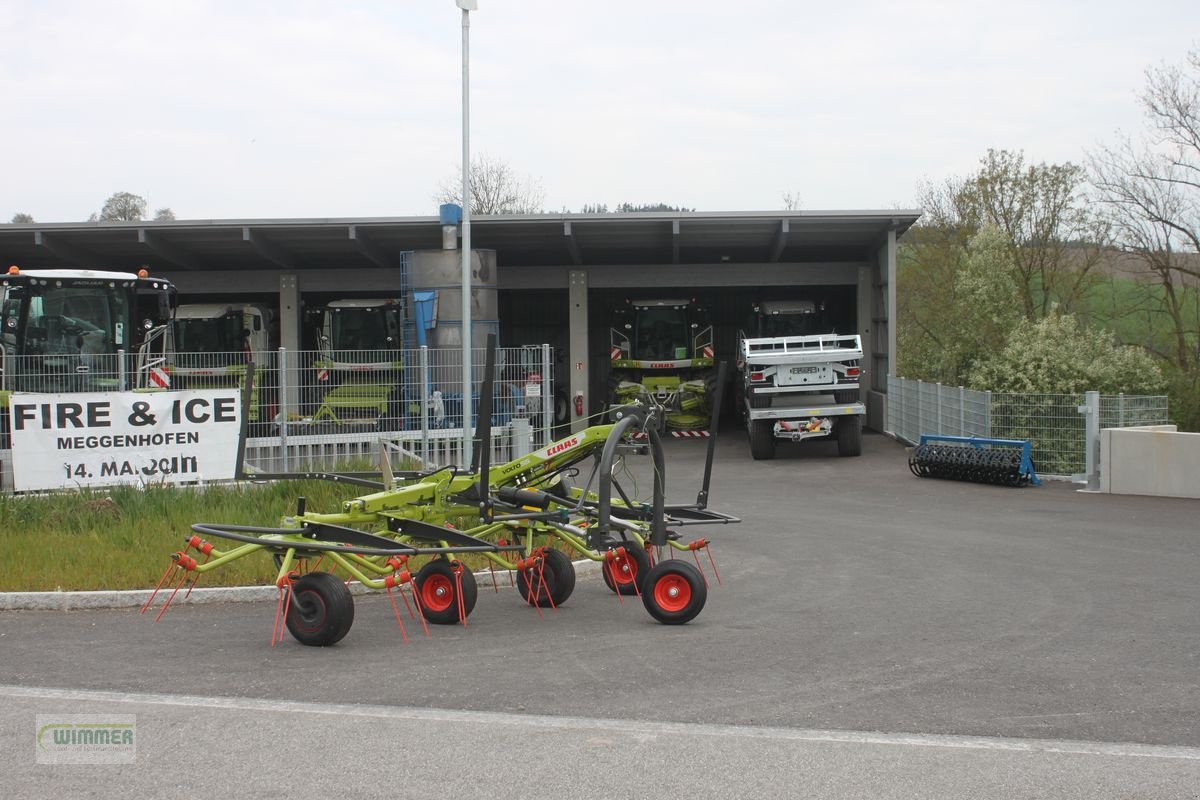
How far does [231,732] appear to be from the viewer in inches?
235

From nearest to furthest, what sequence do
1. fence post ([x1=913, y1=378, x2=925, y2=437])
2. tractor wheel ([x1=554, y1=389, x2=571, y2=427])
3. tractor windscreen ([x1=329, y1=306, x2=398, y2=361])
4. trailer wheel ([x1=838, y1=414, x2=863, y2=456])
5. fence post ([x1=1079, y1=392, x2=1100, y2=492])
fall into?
fence post ([x1=1079, y1=392, x2=1100, y2=492]), trailer wheel ([x1=838, y1=414, x2=863, y2=456]), fence post ([x1=913, y1=378, x2=925, y2=437]), tractor windscreen ([x1=329, y1=306, x2=398, y2=361]), tractor wheel ([x1=554, y1=389, x2=571, y2=427])

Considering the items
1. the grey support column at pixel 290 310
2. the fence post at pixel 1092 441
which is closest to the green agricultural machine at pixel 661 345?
the grey support column at pixel 290 310

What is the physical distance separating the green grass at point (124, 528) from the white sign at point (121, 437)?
1.33 meters

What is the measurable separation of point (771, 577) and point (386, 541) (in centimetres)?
387

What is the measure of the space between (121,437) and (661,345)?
686 inches

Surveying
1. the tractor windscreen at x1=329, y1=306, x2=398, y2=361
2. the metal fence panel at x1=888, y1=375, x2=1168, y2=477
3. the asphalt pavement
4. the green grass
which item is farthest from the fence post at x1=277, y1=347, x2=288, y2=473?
the tractor windscreen at x1=329, y1=306, x2=398, y2=361

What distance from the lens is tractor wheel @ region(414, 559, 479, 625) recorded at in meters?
8.55

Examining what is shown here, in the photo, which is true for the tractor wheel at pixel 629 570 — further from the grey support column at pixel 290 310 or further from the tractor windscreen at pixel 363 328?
the grey support column at pixel 290 310

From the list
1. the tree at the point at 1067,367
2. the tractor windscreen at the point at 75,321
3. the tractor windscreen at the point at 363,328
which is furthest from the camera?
the tractor windscreen at the point at 363,328

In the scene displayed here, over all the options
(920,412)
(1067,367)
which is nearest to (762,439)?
(920,412)

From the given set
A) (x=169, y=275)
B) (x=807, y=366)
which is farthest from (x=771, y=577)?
(x=169, y=275)

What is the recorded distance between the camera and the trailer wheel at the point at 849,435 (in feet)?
73.1

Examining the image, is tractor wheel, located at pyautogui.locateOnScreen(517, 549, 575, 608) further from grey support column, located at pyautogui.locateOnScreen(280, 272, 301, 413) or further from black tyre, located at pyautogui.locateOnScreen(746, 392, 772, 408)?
grey support column, located at pyautogui.locateOnScreen(280, 272, 301, 413)

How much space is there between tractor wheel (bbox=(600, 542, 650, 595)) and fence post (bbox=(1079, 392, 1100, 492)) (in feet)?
35.5
